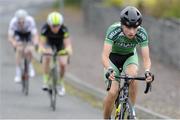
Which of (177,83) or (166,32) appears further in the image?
(166,32)

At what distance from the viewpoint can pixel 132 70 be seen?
10.5 metres

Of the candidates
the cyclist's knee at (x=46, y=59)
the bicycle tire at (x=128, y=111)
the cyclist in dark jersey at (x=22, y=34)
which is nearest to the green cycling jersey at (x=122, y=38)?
the bicycle tire at (x=128, y=111)

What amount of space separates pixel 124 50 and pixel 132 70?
0.40 meters

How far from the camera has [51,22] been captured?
568 inches

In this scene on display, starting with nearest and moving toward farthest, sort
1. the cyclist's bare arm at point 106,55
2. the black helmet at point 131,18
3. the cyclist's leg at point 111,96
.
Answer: the black helmet at point 131,18 < the cyclist's bare arm at point 106,55 < the cyclist's leg at point 111,96

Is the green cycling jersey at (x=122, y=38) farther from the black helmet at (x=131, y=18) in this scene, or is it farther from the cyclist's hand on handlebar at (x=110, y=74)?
the cyclist's hand on handlebar at (x=110, y=74)

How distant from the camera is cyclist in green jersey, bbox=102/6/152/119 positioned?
32.8 feet

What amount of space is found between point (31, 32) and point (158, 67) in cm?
499

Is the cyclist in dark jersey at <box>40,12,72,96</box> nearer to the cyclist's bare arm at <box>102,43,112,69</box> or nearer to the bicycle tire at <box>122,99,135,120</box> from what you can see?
the cyclist's bare arm at <box>102,43,112,69</box>

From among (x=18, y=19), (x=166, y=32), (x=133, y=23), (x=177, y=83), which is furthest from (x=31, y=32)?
(x=133, y=23)

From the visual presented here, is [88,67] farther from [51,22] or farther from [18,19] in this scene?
[51,22]

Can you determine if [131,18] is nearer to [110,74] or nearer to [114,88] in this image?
[110,74]

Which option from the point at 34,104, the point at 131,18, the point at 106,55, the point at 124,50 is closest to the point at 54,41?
the point at 34,104

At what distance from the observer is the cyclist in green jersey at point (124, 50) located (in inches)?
394
